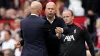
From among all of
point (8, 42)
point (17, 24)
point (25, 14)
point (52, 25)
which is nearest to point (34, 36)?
point (52, 25)

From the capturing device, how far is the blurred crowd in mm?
15289

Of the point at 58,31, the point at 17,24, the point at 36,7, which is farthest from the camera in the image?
the point at 17,24

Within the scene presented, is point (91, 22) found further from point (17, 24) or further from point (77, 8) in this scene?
point (17, 24)

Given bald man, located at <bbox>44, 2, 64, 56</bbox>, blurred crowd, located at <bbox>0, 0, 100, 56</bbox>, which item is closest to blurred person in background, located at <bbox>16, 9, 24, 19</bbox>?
blurred crowd, located at <bbox>0, 0, 100, 56</bbox>

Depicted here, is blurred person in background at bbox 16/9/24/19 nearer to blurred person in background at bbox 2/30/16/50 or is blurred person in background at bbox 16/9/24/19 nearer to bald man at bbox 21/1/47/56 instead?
Answer: blurred person in background at bbox 2/30/16/50

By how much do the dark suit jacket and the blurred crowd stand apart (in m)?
3.56

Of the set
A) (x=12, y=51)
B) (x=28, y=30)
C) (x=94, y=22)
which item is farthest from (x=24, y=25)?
(x=94, y=22)

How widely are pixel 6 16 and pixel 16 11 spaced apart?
0.56 metres

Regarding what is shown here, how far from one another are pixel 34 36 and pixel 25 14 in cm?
669

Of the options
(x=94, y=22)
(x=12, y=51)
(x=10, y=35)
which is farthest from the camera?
(x=94, y=22)

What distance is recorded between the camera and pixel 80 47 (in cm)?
1120

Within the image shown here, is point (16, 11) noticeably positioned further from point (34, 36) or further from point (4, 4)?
point (34, 36)

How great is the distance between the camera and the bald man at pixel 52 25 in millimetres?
10570

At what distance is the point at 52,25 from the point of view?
35.3ft
